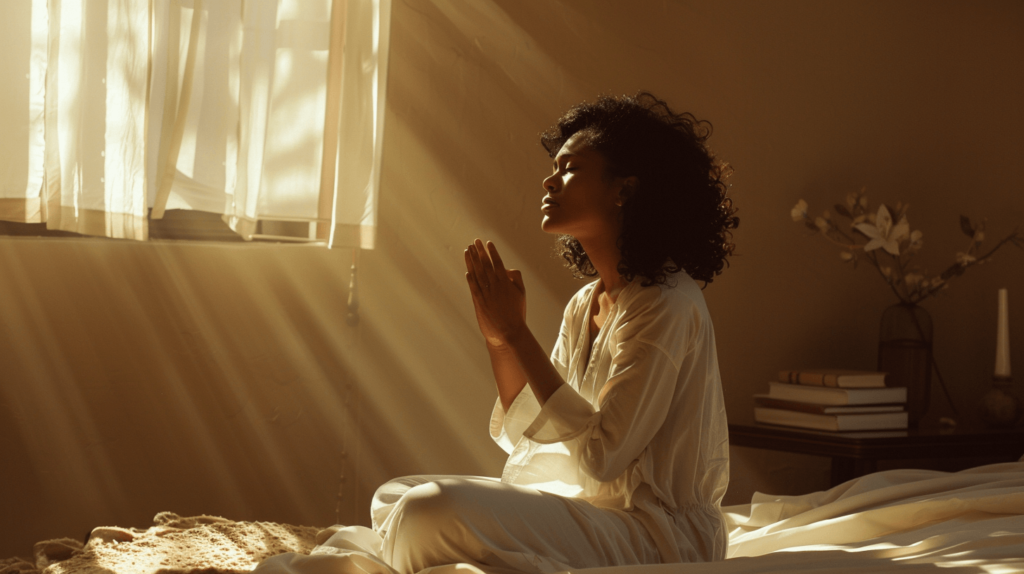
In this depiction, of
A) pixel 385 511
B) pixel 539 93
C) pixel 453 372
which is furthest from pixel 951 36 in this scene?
pixel 385 511

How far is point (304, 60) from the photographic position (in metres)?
2.26

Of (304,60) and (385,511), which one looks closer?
(385,511)

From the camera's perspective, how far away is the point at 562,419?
1473 mm

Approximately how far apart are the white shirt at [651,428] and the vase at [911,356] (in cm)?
142

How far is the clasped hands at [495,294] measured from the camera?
1.53 m

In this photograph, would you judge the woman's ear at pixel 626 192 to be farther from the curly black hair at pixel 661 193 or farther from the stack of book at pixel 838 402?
the stack of book at pixel 838 402

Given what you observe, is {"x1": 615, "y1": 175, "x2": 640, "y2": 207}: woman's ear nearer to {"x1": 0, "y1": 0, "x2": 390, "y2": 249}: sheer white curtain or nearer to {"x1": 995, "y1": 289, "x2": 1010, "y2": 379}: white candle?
{"x1": 0, "y1": 0, "x2": 390, "y2": 249}: sheer white curtain

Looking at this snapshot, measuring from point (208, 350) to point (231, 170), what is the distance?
1.40ft

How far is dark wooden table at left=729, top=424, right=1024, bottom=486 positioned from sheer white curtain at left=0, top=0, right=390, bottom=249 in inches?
48.9

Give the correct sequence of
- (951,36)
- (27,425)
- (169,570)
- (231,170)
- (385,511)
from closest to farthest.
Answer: (169,570), (385,511), (27,425), (231,170), (951,36)

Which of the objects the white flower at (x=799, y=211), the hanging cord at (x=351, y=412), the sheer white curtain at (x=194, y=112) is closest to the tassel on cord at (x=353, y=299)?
the hanging cord at (x=351, y=412)

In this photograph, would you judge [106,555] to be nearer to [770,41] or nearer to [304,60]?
[304,60]

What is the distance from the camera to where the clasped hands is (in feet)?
5.03

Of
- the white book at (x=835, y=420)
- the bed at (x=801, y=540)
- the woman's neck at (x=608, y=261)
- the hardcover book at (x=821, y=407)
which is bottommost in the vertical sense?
the bed at (x=801, y=540)
